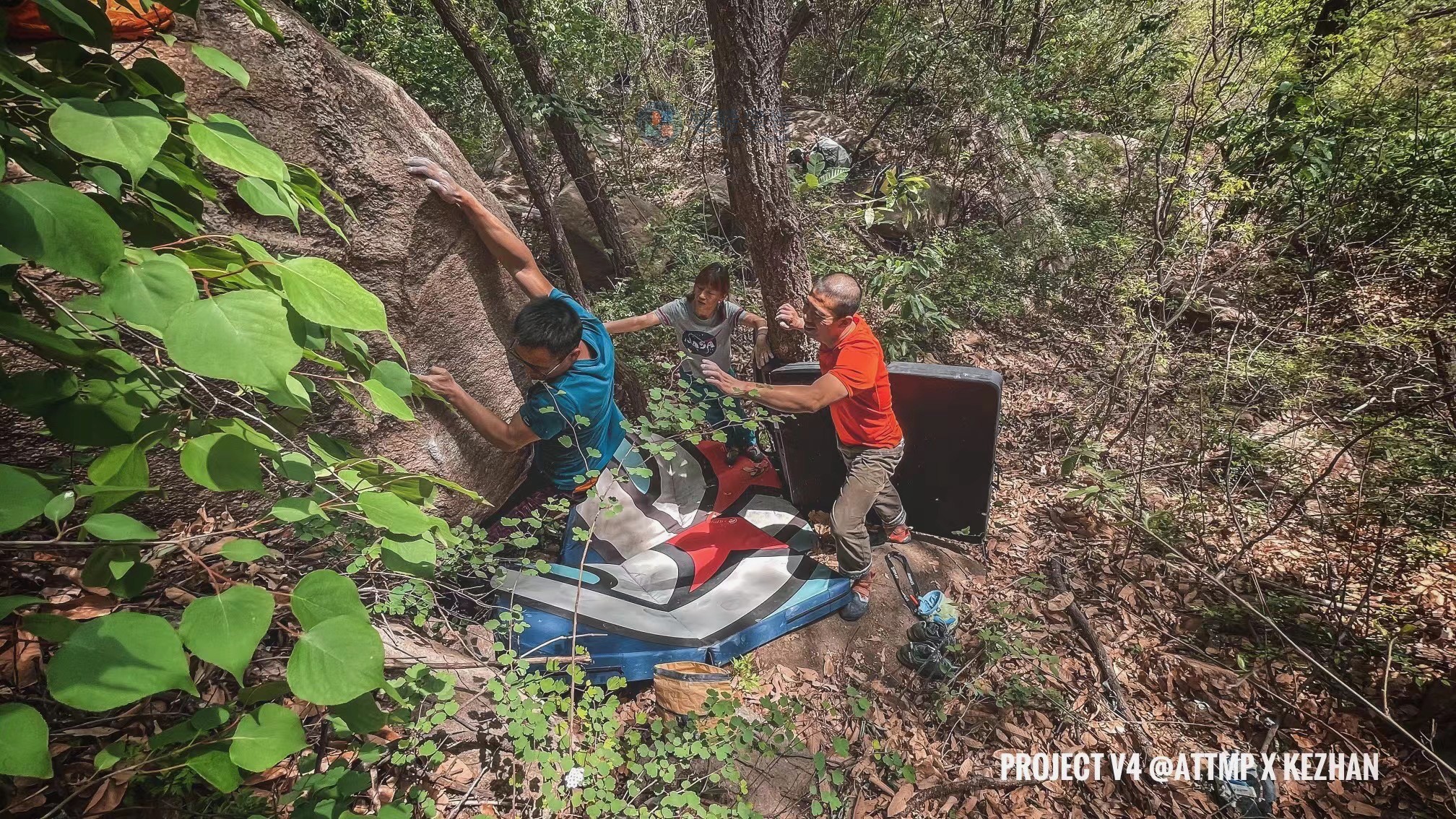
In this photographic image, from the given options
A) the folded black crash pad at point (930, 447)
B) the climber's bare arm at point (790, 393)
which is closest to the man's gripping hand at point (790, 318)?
the folded black crash pad at point (930, 447)

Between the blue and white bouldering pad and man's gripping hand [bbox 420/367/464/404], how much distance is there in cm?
81

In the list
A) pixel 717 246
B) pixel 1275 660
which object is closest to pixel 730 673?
pixel 1275 660

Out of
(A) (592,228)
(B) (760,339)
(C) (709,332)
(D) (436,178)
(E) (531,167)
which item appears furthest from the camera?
(A) (592,228)

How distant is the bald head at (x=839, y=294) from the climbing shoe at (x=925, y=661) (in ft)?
6.06

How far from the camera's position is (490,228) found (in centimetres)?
266

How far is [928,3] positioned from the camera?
806 cm

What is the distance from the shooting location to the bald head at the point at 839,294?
2.87m

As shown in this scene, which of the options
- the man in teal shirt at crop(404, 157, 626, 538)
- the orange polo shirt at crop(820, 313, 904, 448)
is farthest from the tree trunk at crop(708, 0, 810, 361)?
the man in teal shirt at crop(404, 157, 626, 538)

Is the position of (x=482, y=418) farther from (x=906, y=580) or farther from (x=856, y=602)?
(x=906, y=580)

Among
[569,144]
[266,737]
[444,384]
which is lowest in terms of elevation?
[444,384]

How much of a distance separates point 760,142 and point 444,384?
2141mm

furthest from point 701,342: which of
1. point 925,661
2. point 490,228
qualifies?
point 925,661

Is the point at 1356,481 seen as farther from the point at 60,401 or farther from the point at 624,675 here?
the point at 60,401

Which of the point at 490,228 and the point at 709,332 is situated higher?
the point at 490,228
